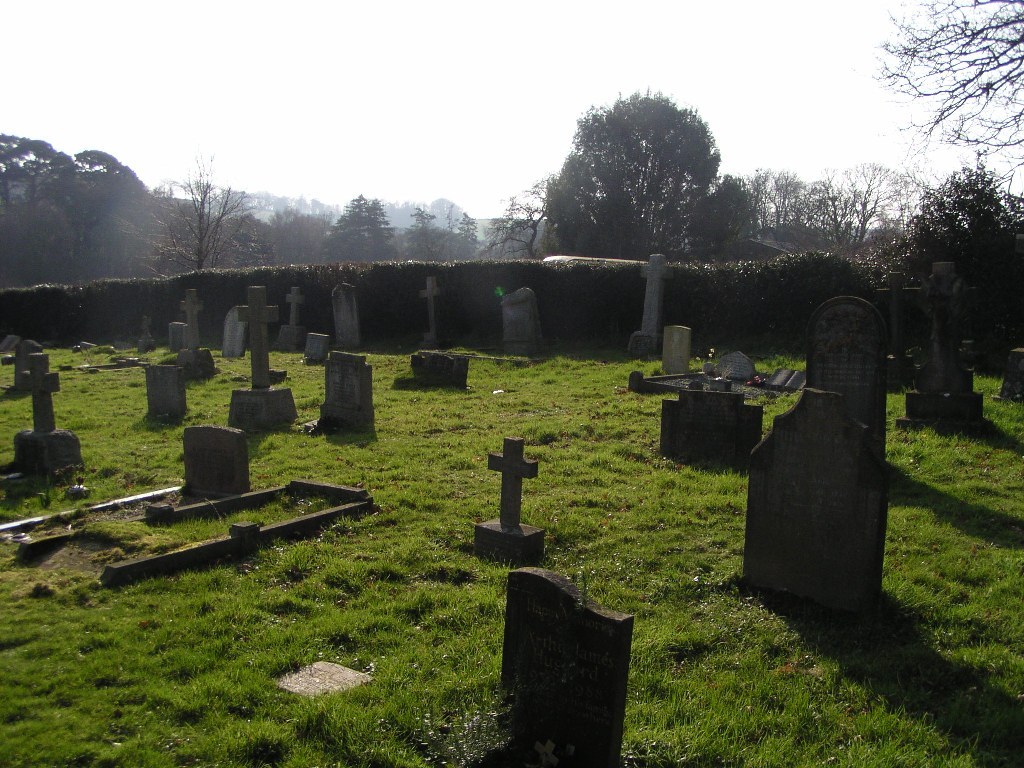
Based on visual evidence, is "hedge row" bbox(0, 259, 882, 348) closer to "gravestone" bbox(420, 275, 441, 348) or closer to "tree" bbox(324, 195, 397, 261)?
"gravestone" bbox(420, 275, 441, 348)

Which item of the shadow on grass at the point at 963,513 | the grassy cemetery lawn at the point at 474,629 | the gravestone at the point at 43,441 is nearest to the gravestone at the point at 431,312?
the grassy cemetery lawn at the point at 474,629

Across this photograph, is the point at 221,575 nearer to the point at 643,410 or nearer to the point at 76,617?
the point at 76,617

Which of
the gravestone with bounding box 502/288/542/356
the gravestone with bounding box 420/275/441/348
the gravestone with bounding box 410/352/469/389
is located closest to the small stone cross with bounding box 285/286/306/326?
the gravestone with bounding box 420/275/441/348

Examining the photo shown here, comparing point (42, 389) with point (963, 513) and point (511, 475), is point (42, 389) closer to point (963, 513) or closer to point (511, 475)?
point (511, 475)

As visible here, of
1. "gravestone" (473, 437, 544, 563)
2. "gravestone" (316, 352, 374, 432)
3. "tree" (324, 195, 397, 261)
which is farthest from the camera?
"tree" (324, 195, 397, 261)

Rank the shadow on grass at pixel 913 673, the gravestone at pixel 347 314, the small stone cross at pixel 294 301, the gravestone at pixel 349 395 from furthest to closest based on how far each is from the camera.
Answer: the small stone cross at pixel 294 301 < the gravestone at pixel 347 314 < the gravestone at pixel 349 395 < the shadow on grass at pixel 913 673

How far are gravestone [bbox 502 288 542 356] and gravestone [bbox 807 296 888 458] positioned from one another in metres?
12.0

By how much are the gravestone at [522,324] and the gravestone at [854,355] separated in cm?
1195

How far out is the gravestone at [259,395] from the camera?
41.5 ft

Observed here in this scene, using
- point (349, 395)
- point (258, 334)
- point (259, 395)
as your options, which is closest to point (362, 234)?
point (258, 334)

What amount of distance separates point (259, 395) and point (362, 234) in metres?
53.7

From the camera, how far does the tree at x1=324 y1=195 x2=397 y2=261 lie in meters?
64.1

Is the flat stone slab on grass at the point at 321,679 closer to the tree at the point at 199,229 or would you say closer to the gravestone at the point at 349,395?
the gravestone at the point at 349,395

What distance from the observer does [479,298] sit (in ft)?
84.0
